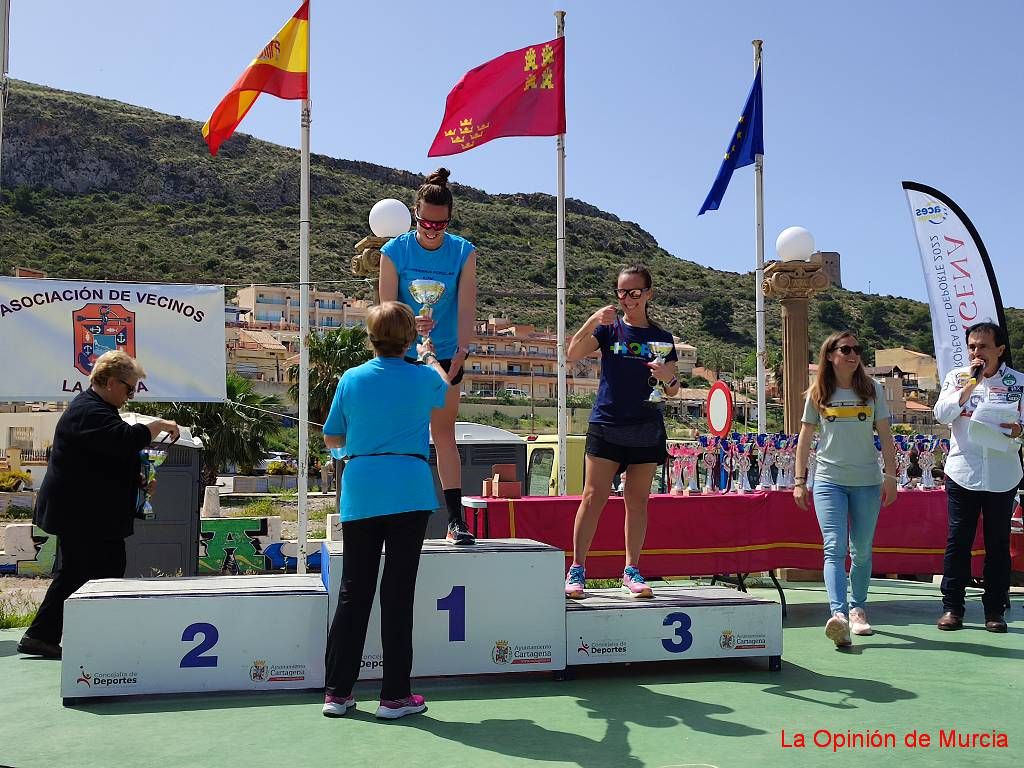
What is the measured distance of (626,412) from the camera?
4750 mm

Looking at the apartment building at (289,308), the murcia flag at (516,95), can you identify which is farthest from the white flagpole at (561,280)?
the apartment building at (289,308)

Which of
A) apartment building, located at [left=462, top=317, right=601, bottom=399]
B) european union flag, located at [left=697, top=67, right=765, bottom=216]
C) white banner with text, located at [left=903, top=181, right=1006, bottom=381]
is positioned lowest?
white banner with text, located at [left=903, top=181, right=1006, bottom=381]

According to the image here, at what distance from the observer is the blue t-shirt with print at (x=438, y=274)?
4816mm

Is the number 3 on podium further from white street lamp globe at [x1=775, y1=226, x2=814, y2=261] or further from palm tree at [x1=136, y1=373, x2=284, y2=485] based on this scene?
palm tree at [x1=136, y1=373, x2=284, y2=485]

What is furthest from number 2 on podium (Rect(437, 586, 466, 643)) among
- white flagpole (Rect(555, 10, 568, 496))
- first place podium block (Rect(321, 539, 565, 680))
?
white flagpole (Rect(555, 10, 568, 496))

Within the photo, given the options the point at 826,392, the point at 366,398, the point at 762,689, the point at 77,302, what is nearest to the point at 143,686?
the point at 366,398

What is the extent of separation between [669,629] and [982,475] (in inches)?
92.0

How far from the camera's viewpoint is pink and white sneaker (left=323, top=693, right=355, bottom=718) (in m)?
3.79

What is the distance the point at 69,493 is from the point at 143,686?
126cm

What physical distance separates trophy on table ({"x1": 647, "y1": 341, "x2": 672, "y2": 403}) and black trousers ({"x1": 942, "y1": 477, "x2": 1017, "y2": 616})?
7.52ft

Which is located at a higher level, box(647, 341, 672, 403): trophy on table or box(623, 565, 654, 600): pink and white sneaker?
box(647, 341, 672, 403): trophy on table

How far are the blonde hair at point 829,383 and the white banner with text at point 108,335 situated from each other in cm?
603

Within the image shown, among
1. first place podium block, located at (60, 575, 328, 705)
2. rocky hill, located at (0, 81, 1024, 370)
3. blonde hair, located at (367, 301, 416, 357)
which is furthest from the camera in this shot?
rocky hill, located at (0, 81, 1024, 370)

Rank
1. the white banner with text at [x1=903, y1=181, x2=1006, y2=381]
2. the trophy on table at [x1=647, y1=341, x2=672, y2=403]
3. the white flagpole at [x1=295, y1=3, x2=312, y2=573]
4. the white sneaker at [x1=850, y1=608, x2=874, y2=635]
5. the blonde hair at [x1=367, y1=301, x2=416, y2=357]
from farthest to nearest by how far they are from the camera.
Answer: the white banner with text at [x1=903, y1=181, x2=1006, y2=381]
the white flagpole at [x1=295, y1=3, x2=312, y2=573]
the white sneaker at [x1=850, y1=608, x2=874, y2=635]
the trophy on table at [x1=647, y1=341, x2=672, y2=403]
the blonde hair at [x1=367, y1=301, x2=416, y2=357]
